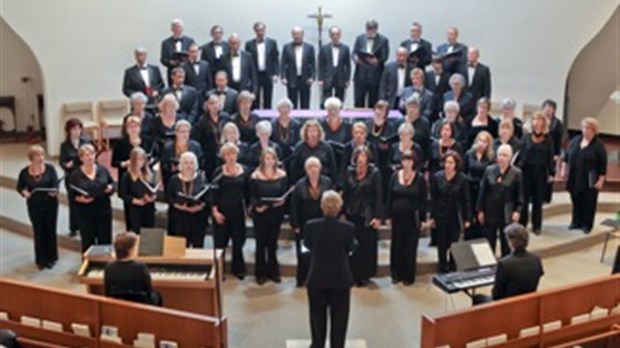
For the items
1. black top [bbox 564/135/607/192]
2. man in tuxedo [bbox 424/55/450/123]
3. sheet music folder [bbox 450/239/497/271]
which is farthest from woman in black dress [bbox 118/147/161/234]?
black top [bbox 564/135/607/192]

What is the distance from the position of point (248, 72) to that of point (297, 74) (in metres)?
0.71

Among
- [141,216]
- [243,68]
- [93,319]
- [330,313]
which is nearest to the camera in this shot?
[93,319]

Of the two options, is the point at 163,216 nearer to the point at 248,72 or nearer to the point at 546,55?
the point at 248,72

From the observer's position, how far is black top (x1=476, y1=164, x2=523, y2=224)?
6.82m

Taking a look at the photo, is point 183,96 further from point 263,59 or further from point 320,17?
point 320,17

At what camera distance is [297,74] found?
376 inches

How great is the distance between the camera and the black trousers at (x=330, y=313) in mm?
5488

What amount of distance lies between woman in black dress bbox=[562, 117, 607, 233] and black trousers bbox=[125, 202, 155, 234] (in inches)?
166

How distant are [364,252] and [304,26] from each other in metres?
5.10

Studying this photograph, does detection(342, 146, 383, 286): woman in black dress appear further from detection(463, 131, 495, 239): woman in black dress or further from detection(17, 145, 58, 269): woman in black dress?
detection(17, 145, 58, 269): woman in black dress

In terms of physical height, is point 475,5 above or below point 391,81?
above

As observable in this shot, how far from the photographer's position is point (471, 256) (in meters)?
5.57

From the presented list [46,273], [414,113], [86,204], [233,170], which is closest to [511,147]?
[414,113]

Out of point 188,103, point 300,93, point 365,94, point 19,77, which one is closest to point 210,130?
point 188,103
